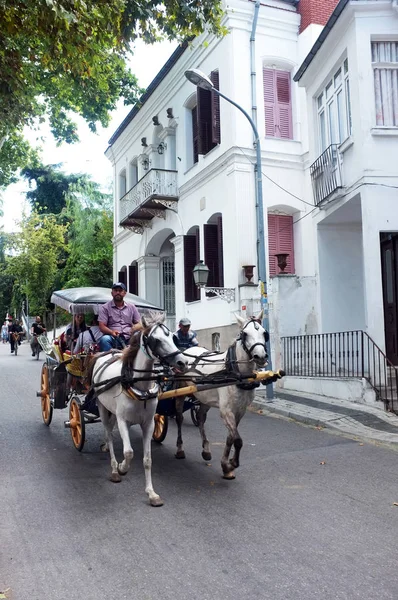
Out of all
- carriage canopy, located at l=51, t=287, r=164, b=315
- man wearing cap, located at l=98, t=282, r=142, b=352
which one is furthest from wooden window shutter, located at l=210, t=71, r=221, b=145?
man wearing cap, located at l=98, t=282, r=142, b=352

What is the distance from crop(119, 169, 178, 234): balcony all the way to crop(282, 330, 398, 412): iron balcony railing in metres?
8.57

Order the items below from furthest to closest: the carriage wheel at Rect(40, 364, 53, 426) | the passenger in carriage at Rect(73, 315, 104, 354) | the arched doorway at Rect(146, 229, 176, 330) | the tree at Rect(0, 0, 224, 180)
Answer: the arched doorway at Rect(146, 229, 176, 330), the carriage wheel at Rect(40, 364, 53, 426), the passenger in carriage at Rect(73, 315, 104, 354), the tree at Rect(0, 0, 224, 180)

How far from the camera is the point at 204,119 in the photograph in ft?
60.6

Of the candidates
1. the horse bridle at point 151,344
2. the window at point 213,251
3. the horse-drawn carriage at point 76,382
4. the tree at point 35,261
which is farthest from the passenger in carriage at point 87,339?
the tree at point 35,261

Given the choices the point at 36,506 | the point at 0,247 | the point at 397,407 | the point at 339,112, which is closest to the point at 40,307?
the point at 0,247

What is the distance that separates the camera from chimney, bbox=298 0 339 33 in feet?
57.2

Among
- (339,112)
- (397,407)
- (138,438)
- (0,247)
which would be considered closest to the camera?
(138,438)

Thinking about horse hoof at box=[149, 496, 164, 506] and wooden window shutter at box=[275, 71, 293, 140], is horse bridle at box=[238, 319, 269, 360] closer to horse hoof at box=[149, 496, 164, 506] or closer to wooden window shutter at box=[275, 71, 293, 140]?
horse hoof at box=[149, 496, 164, 506]

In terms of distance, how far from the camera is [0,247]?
4184 centimetres

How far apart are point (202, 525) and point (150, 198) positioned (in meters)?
16.6

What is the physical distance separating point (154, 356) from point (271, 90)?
568 inches

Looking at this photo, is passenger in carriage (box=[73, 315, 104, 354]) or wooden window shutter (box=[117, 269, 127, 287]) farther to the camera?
wooden window shutter (box=[117, 269, 127, 287])

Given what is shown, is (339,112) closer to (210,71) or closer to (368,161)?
(368,161)

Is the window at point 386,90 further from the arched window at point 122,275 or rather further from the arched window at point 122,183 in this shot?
the arched window at point 122,183
